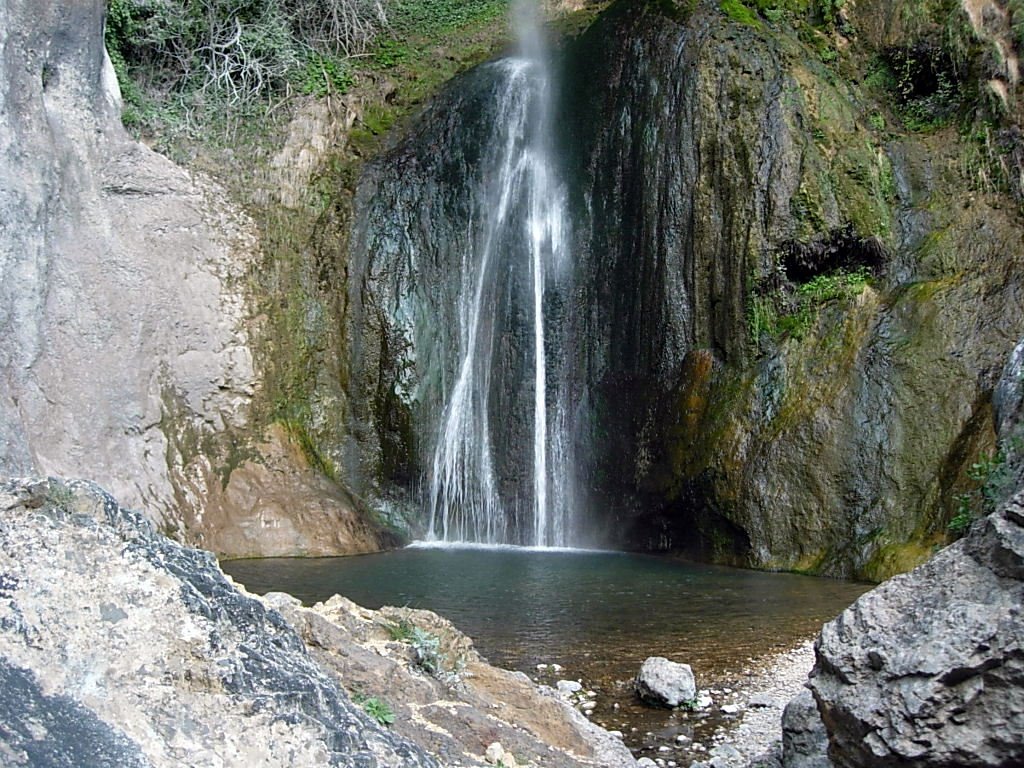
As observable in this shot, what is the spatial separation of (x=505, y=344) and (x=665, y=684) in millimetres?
9692

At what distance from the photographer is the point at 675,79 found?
1388 cm

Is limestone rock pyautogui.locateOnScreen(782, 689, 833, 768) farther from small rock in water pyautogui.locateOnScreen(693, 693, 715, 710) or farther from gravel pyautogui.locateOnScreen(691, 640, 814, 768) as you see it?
small rock in water pyautogui.locateOnScreen(693, 693, 715, 710)

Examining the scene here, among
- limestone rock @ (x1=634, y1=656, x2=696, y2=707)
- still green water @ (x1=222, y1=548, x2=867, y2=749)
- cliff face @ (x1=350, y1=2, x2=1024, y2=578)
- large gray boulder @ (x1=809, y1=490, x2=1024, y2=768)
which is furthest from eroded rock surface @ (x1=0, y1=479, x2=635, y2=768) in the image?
cliff face @ (x1=350, y1=2, x2=1024, y2=578)

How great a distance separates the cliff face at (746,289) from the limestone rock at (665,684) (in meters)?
5.30

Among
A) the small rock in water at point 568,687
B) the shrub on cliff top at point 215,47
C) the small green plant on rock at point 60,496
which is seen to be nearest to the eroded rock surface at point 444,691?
the small rock in water at point 568,687

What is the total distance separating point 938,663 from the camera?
2545 mm

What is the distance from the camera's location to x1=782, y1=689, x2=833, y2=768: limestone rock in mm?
3531

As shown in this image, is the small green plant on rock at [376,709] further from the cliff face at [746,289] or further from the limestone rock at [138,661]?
the cliff face at [746,289]

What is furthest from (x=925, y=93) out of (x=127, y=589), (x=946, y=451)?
(x=127, y=589)

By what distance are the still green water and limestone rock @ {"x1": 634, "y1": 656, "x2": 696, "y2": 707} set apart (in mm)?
100

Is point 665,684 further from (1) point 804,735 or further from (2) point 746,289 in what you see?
(2) point 746,289

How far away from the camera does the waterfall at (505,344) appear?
46.5 ft

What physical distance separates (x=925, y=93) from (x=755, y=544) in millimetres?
7815

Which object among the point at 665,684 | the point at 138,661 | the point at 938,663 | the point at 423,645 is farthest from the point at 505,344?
the point at 138,661
